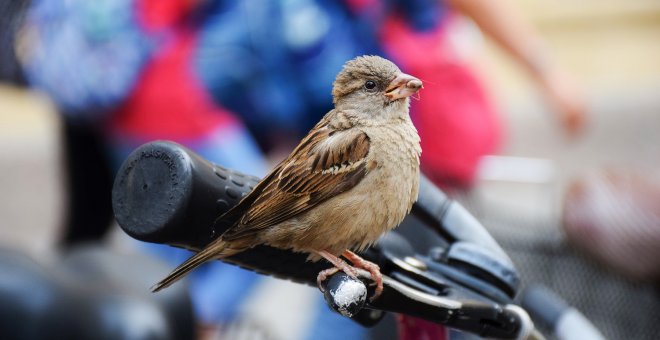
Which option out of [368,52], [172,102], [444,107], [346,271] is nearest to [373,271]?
[346,271]

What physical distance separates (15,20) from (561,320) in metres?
1.91

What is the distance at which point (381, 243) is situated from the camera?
124 cm

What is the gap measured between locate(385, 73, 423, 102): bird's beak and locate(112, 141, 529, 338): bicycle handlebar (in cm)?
20

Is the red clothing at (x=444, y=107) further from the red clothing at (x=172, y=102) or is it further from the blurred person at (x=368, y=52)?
the red clothing at (x=172, y=102)

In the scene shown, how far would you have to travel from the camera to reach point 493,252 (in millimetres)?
1335

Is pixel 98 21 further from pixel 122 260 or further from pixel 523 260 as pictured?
pixel 523 260

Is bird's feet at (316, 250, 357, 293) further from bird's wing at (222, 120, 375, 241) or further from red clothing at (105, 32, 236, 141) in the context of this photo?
red clothing at (105, 32, 236, 141)

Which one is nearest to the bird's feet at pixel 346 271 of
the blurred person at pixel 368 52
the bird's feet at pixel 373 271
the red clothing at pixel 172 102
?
the bird's feet at pixel 373 271

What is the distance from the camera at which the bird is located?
1067mm

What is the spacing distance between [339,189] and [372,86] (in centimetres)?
13

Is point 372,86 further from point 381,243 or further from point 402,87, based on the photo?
point 381,243

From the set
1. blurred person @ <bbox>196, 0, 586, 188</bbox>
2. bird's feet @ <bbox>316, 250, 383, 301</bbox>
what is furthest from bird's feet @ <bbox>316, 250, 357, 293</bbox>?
blurred person @ <bbox>196, 0, 586, 188</bbox>

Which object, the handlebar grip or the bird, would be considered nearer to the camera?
the handlebar grip

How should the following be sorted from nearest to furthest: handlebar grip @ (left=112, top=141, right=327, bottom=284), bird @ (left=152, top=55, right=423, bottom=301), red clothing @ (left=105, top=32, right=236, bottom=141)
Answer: handlebar grip @ (left=112, top=141, right=327, bottom=284) < bird @ (left=152, top=55, right=423, bottom=301) < red clothing @ (left=105, top=32, right=236, bottom=141)
